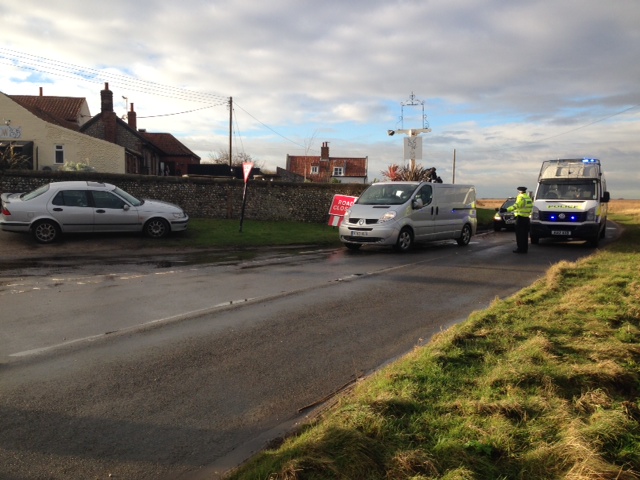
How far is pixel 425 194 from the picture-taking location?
16062 mm

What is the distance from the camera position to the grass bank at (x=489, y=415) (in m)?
3.12

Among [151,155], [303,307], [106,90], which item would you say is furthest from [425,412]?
[151,155]

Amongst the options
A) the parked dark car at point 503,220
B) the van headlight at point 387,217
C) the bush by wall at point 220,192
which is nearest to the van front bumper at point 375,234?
the van headlight at point 387,217

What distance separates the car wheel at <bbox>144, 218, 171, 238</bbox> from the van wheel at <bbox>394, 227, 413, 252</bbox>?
714 cm

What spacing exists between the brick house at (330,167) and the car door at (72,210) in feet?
213

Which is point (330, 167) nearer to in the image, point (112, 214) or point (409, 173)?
point (409, 173)

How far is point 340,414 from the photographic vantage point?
12.5ft

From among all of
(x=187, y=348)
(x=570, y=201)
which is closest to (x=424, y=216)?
(x=570, y=201)

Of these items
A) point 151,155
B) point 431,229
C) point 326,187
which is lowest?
point 431,229

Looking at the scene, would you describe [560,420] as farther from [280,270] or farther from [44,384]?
[280,270]

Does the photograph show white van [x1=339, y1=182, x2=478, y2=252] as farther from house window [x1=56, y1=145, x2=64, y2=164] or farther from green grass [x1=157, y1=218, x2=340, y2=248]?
house window [x1=56, y1=145, x2=64, y2=164]

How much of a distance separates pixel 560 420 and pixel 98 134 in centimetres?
4483

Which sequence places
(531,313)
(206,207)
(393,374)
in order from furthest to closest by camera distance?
(206,207) < (531,313) < (393,374)

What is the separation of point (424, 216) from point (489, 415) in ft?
41.1
